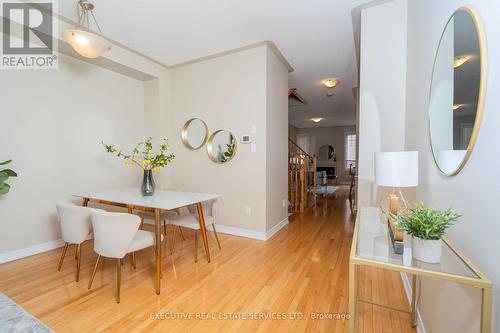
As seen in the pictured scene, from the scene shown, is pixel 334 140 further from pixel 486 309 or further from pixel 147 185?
pixel 486 309

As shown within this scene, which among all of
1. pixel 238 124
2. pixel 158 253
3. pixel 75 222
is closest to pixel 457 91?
pixel 158 253

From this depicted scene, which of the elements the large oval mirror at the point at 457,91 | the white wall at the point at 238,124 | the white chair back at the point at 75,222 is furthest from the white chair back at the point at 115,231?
the large oval mirror at the point at 457,91

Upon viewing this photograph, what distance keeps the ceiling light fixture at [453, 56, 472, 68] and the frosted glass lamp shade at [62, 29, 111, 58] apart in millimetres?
2659

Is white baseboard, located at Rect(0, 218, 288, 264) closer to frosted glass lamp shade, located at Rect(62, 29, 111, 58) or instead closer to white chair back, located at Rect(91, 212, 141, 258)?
white chair back, located at Rect(91, 212, 141, 258)

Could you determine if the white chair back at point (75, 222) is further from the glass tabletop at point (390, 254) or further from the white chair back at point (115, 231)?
the glass tabletop at point (390, 254)

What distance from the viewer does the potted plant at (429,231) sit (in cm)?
89

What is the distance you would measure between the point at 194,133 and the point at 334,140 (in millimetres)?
8421

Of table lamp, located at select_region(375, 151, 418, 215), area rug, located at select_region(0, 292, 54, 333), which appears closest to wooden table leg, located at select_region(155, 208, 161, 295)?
area rug, located at select_region(0, 292, 54, 333)

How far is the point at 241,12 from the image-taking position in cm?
246

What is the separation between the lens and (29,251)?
2.64 meters

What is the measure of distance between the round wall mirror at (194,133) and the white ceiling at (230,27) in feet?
3.38

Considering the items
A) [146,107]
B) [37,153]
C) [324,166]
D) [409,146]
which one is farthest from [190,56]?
[324,166]

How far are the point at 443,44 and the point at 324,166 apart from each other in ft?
32.3

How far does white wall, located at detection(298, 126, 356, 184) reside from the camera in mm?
10359
